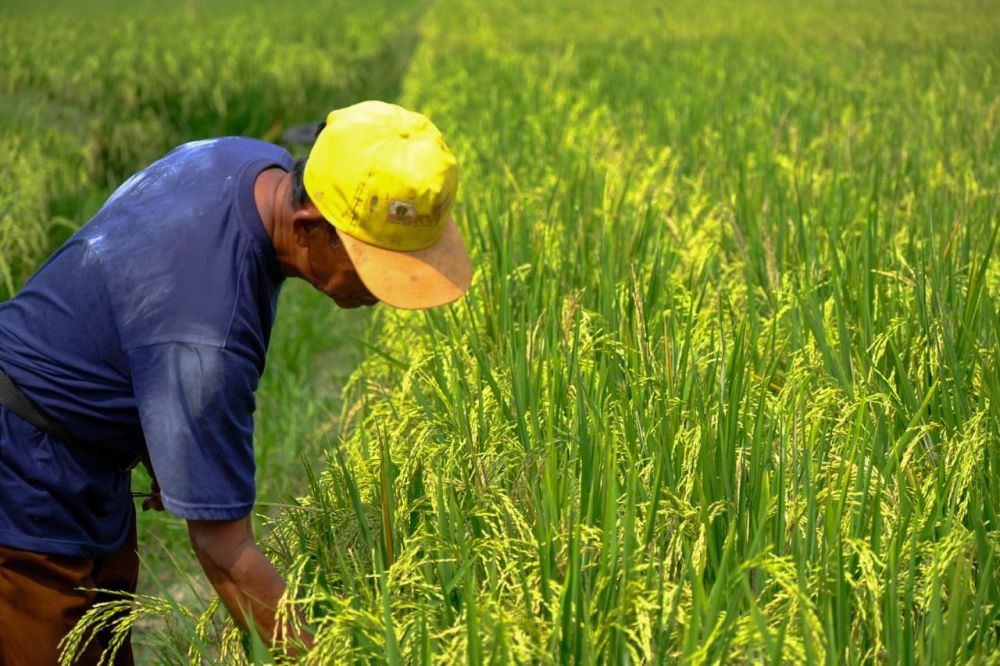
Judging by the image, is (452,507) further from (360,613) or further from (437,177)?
(437,177)

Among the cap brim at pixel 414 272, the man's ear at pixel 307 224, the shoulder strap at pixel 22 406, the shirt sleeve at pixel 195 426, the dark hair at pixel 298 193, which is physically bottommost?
the shoulder strap at pixel 22 406

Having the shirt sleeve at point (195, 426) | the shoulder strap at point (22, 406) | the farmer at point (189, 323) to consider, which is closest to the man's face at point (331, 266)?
the farmer at point (189, 323)

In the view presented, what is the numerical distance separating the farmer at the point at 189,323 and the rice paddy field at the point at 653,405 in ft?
0.59

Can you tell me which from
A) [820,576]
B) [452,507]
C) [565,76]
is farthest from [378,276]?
[565,76]

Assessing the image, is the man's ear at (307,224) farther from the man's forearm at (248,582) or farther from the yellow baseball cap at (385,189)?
the man's forearm at (248,582)

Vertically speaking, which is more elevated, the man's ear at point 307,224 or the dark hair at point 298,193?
the dark hair at point 298,193

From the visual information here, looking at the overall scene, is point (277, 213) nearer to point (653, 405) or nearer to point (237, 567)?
point (237, 567)

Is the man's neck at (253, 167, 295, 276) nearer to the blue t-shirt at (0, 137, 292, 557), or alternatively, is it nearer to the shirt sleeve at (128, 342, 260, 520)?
the blue t-shirt at (0, 137, 292, 557)

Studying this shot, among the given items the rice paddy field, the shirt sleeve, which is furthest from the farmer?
the rice paddy field

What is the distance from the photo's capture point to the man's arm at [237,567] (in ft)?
4.88

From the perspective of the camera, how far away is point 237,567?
1.50 metres

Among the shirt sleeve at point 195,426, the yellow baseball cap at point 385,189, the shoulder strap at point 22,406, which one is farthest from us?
the shoulder strap at point 22,406

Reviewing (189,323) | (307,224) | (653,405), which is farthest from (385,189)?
(653,405)

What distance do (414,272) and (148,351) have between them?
15.0 inches
